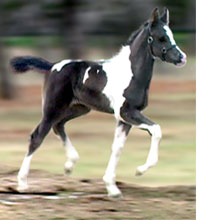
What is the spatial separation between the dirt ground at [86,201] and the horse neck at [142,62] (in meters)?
1.13

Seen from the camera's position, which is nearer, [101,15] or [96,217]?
[96,217]

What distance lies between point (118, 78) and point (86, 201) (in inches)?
47.0

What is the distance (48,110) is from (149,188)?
151cm

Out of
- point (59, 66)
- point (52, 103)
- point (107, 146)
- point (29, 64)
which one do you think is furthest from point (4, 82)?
point (52, 103)

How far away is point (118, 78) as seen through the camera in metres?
7.82

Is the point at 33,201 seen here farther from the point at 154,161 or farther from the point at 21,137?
the point at 21,137

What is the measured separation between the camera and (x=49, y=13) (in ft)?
54.0

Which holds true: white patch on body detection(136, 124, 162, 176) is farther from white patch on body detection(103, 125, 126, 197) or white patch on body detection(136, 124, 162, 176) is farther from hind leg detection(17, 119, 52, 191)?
hind leg detection(17, 119, 52, 191)

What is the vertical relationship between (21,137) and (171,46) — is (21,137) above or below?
below

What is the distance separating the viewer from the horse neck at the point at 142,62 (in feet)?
25.5

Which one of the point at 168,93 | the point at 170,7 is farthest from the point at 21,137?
the point at 168,93

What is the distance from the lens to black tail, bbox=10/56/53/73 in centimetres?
818

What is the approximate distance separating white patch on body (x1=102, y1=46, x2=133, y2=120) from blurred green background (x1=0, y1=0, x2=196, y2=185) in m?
2.24

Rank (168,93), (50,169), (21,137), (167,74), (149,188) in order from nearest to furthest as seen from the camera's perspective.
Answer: (149,188) < (50,169) < (21,137) < (168,93) < (167,74)
